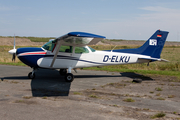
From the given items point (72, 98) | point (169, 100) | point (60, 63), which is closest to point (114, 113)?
point (72, 98)

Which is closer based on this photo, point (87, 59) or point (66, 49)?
point (66, 49)

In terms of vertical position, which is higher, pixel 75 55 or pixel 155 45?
pixel 155 45

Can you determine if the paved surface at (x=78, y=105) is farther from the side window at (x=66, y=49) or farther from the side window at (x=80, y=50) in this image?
the side window at (x=80, y=50)

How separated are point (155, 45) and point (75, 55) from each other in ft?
16.9

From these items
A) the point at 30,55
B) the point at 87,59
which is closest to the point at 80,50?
the point at 87,59

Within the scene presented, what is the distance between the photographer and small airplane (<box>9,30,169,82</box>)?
971cm

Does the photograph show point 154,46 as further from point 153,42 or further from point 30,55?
point 30,55

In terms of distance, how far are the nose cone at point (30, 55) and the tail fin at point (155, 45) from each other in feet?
20.4

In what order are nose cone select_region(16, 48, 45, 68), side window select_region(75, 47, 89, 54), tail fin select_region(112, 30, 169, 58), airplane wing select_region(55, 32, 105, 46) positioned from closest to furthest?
airplane wing select_region(55, 32, 105, 46)
nose cone select_region(16, 48, 45, 68)
side window select_region(75, 47, 89, 54)
tail fin select_region(112, 30, 169, 58)

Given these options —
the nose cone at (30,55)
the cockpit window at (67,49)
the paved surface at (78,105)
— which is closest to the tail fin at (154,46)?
the cockpit window at (67,49)

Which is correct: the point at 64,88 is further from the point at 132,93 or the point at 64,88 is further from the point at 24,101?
the point at 132,93

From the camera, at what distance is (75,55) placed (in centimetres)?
1021

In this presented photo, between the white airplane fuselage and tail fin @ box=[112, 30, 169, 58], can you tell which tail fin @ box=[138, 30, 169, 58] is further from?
the white airplane fuselage

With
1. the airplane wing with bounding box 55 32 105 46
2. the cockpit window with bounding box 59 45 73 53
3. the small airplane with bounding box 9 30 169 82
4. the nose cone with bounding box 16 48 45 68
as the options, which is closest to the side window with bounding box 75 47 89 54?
the small airplane with bounding box 9 30 169 82
